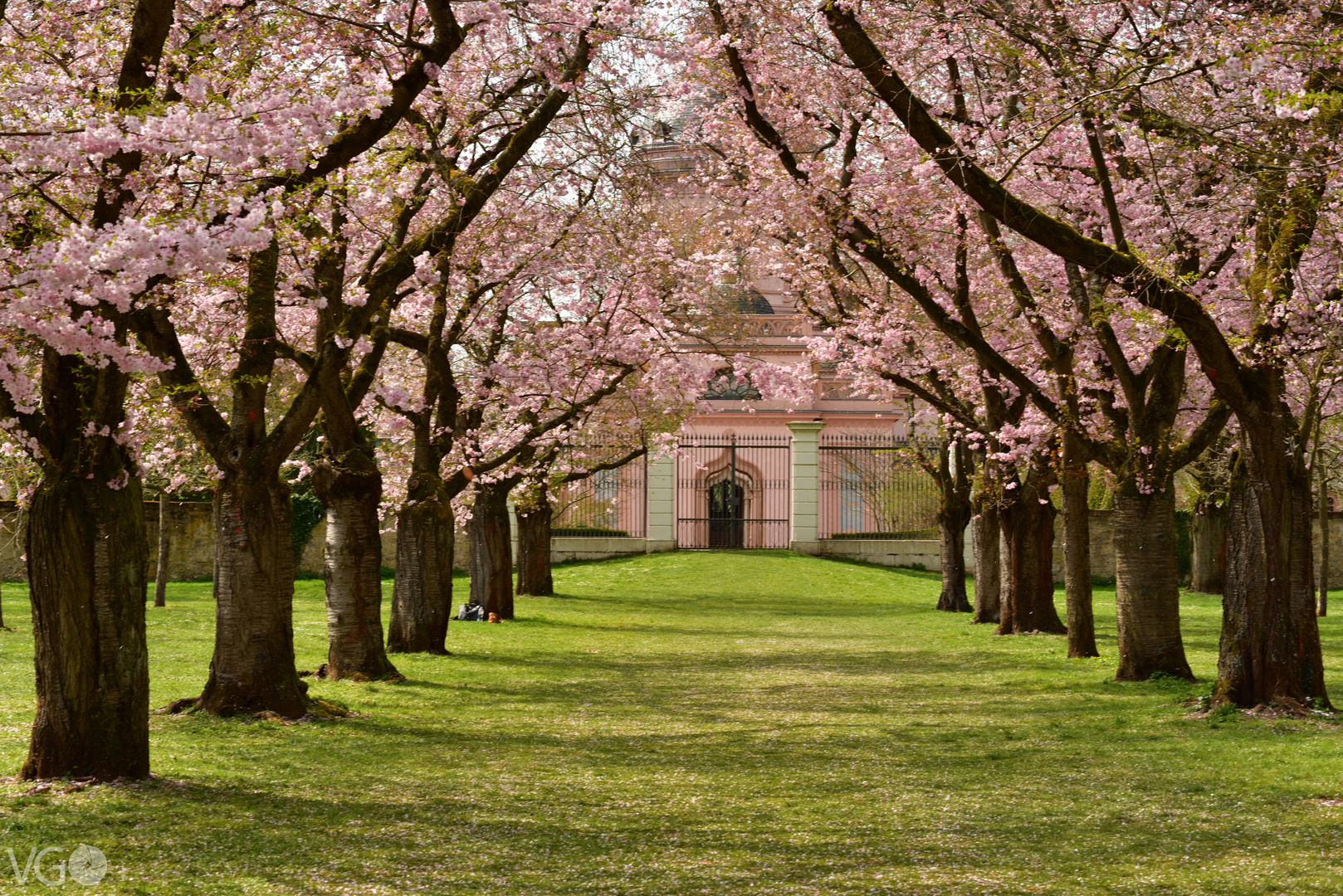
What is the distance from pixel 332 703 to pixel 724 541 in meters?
28.9

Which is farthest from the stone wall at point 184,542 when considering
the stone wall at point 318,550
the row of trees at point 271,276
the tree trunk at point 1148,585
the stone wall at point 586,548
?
the tree trunk at point 1148,585

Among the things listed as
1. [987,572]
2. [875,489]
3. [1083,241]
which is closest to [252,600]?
[1083,241]

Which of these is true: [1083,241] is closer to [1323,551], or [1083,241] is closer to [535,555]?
[1323,551]

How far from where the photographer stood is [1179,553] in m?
36.5

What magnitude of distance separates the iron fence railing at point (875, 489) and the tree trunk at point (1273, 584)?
26.1 meters

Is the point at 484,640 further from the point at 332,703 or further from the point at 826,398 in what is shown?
the point at 826,398

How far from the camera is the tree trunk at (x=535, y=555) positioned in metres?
29.0

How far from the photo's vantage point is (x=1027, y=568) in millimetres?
20031

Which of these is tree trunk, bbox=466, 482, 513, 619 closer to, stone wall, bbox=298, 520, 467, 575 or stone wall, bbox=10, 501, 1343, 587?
stone wall, bbox=10, 501, 1343, 587

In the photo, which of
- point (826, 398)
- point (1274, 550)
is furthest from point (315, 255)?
point (826, 398)

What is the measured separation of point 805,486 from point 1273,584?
87.8ft

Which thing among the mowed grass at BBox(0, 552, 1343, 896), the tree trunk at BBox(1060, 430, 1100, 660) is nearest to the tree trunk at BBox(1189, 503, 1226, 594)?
the tree trunk at BBox(1060, 430, 1100, 660)

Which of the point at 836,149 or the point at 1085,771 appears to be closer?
the point at 1085,771

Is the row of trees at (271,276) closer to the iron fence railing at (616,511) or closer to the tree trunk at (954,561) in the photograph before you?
the tree trunk at (954,561)
